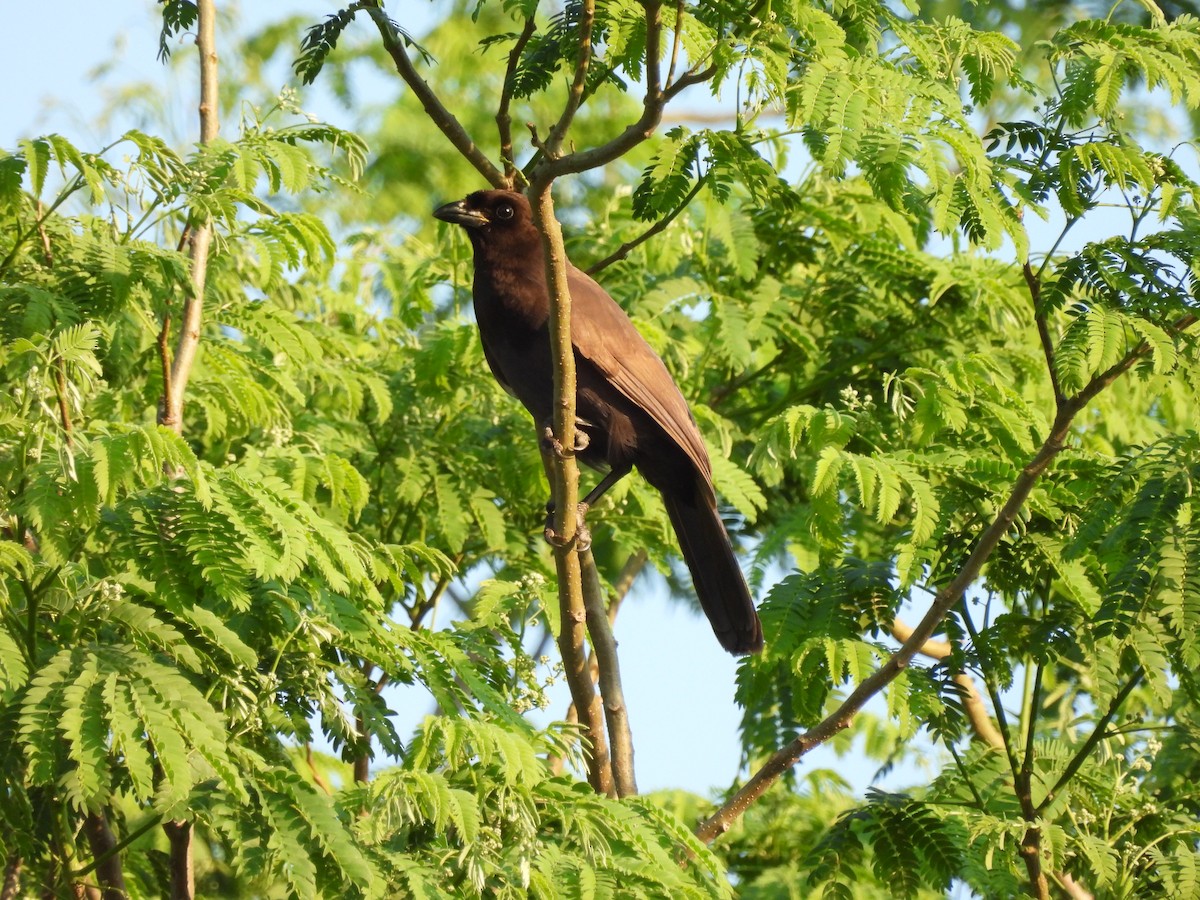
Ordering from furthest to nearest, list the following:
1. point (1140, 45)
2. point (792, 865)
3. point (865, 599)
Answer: point (792, 865), point (865, 599), point (1140, 45)

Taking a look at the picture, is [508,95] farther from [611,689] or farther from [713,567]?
[713,567]

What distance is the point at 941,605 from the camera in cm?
384

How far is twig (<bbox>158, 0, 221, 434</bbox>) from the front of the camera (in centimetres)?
441

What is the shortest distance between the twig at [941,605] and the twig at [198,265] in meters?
2.00

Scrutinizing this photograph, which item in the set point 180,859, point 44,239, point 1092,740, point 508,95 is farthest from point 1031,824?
point 44,239

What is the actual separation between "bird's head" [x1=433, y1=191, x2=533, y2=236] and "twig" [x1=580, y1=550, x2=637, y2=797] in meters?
1.72

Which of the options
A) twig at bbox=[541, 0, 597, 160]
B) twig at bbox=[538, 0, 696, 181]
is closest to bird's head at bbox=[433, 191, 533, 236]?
twig at bbox=[541, 0, 597, 160]

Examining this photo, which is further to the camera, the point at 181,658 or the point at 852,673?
the point at 852,673

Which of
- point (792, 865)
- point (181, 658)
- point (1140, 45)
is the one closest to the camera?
point (181, 658)

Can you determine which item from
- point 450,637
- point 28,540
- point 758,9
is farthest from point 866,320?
point 28,540

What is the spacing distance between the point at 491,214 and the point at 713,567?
1.60m

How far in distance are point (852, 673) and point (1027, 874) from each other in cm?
90

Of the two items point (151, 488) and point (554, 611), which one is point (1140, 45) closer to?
point (554, 611)

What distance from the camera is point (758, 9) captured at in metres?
3.79
